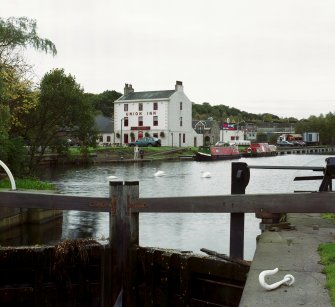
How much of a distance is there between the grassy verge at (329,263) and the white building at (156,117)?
91.7m

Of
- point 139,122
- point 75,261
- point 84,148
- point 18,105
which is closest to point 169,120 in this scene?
point 139,122

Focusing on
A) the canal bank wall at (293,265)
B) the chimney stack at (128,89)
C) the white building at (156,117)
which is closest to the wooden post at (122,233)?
the canal bank wall at (293,265)

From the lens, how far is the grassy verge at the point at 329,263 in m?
4.93

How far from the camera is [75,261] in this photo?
327 inches

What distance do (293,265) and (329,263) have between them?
40 centimetres

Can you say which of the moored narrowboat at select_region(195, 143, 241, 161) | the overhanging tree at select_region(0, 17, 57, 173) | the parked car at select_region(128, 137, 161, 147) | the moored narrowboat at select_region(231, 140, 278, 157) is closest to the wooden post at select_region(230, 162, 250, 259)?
the overhanging tree at select_region(0, 17, 57, 173)

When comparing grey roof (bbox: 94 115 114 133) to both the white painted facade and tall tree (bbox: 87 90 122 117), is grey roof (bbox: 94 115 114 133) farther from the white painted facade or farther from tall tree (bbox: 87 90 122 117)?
the white painted facade

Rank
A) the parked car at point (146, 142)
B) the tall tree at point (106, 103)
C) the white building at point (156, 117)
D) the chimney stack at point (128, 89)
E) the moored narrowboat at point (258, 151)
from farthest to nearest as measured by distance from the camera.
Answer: the tall tree at point (106, 103) < the chimney stack at point (128, 89) < the moored narrowboat at point (258, 151) < the white building at point (156, 117) < the parked car at point (146, 142)

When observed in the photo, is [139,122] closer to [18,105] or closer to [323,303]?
[18,105]

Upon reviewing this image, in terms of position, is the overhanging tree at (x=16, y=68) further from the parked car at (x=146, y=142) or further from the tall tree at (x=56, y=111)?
the parked car at (x=146, y=142)

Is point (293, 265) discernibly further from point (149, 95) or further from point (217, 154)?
point (149, 95)

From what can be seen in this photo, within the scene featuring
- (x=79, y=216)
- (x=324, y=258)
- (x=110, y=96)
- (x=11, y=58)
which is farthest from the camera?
(x=110, y=96)

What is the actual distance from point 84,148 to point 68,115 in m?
14.7

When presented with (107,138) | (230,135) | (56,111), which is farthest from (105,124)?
(56,111)
